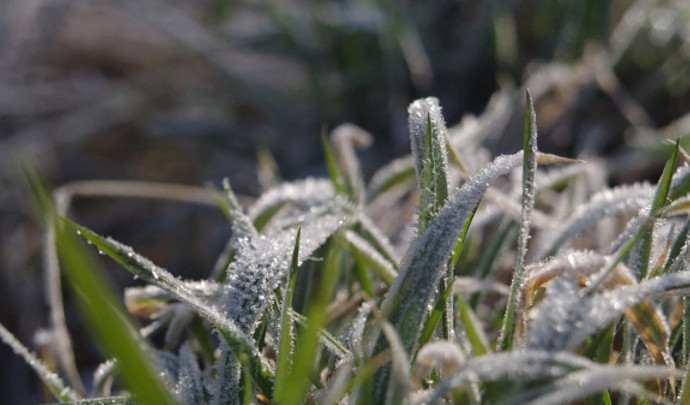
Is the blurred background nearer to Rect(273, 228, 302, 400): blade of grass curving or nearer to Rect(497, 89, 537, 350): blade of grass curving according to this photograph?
Rect(497, 89, 537, 350): blade of grass curving

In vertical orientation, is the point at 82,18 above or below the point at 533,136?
above

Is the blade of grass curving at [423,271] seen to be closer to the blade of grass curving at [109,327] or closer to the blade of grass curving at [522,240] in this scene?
the blade of grass curving at [522,240]

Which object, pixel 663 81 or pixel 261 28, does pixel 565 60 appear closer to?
pixel 663 81

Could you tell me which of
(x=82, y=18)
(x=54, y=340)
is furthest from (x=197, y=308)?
(x=82, y=18)

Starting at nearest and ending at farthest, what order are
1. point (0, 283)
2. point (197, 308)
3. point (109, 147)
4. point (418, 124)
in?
point (197, 308) < point (418, 124) < point (0, 283) < point (109, 147)

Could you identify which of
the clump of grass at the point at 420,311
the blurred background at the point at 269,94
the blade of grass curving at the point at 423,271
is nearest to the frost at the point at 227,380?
the clump of grass at the point at 420,311

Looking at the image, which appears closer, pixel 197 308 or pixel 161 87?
pixel 197 308

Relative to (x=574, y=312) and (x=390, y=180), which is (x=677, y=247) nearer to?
(x=574, y=312)
